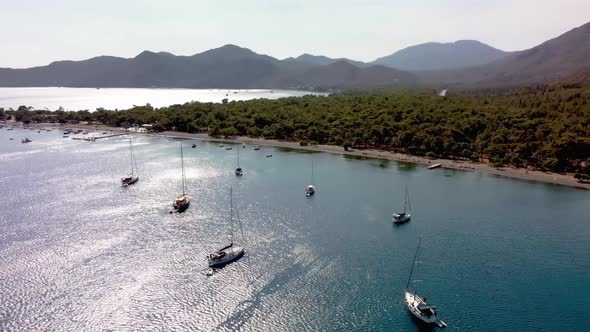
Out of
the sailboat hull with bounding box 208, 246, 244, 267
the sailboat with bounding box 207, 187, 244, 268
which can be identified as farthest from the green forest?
the sailboat hull with bounding box 208, 246, 244, 267

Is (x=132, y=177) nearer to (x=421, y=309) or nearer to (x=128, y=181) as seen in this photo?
(x=128, y=181)

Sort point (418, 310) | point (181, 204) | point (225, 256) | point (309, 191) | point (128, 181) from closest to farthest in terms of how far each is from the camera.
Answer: point (418, 310), point (225, 256), point (181, 204), point (309, 191), point (128, 181)

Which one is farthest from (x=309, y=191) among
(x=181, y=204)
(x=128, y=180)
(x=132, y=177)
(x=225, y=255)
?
(x=132, y=177)

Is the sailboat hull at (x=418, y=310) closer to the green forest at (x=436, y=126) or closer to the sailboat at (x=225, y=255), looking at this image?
the sailboat at (x=225, y=255)

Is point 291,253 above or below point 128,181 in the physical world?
below

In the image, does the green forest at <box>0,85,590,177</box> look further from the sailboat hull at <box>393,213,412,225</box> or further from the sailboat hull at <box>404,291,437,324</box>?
the sailboat hull at <box>404,291,437,324</box>
